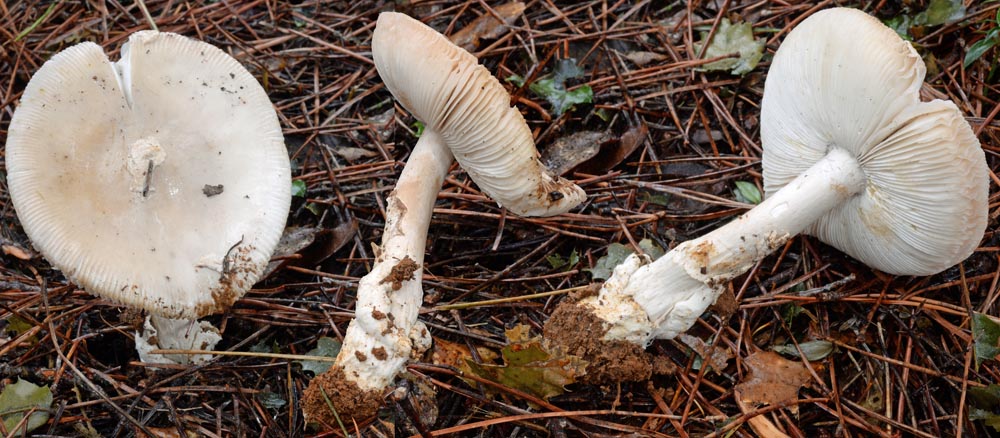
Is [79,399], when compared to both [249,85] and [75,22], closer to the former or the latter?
[249,85]

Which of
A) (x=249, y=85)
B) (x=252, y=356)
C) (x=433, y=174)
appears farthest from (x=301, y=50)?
(x=252, y=356)

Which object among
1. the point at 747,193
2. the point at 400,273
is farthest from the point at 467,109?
the point at 747,193

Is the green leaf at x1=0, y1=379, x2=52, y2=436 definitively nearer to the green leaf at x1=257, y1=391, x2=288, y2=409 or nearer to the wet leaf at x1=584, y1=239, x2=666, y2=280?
the green leaf at x1=257, y1=391, x2=288, y2=409

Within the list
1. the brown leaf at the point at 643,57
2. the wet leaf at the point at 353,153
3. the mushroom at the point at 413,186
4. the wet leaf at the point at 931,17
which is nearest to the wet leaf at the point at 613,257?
the mushroom at the point at 413,186

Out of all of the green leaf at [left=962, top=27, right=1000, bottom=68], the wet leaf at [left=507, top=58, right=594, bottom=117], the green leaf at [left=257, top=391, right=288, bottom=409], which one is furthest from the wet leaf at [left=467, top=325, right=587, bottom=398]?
the green leaf at [left=962, top=27, right=1000, bottom=68]

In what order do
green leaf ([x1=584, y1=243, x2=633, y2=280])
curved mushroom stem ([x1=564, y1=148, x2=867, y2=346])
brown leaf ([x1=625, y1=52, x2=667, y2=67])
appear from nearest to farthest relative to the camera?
curved mushroom stem ([x1=564, y1=148, x2=867, y2=346])
green leaf ([x1=584, y1=243, x2=633, y2=280])
brown leaf ([x1=625, y1=52, x2=667, y2=67])

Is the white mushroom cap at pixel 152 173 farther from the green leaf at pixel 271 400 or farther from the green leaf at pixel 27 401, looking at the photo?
the green leaf at pixel 27 401

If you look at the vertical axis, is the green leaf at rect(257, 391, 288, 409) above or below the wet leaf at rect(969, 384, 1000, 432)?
Answer: below
